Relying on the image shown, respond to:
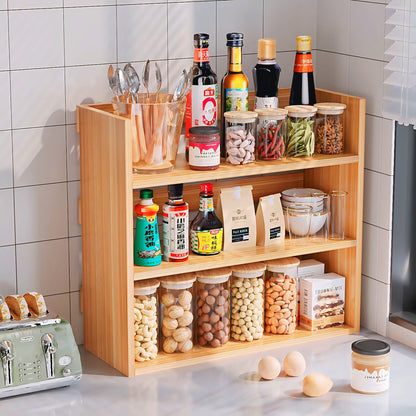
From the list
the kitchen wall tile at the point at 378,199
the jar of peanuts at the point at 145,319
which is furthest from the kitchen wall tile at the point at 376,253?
the jar of peanuts at the point at 145,319

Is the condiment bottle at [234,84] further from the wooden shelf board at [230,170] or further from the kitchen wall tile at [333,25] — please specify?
the kitchen wall tile at [333,25]

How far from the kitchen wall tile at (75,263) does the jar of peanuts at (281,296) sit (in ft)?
1.67

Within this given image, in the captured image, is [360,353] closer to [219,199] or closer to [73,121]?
[219,199]

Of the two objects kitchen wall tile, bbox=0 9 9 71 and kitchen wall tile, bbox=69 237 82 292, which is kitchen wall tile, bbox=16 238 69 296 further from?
kitchen wall tile, bbox=0 9 9 71

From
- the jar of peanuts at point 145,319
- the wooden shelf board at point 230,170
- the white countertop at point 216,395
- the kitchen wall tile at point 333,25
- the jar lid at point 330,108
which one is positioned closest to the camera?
the white countertop at point 216,395

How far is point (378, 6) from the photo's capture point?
2.33 m

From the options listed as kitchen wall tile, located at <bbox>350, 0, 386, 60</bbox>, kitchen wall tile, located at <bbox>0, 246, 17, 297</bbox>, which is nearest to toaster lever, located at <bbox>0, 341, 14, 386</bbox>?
kitchen wall tile, located at <bbox>0, 246, 17, 297</bbox>

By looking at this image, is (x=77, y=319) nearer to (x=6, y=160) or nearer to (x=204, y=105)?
(x=6, y=160)

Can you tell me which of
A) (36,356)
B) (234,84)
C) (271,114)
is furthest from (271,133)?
(36,356)

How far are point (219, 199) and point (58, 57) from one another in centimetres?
55

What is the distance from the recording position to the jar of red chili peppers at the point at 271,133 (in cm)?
228

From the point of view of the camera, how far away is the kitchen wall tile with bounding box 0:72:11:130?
7.18 ft

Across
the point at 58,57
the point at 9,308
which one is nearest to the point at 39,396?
the point at 9,308

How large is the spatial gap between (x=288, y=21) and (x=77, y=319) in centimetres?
103
